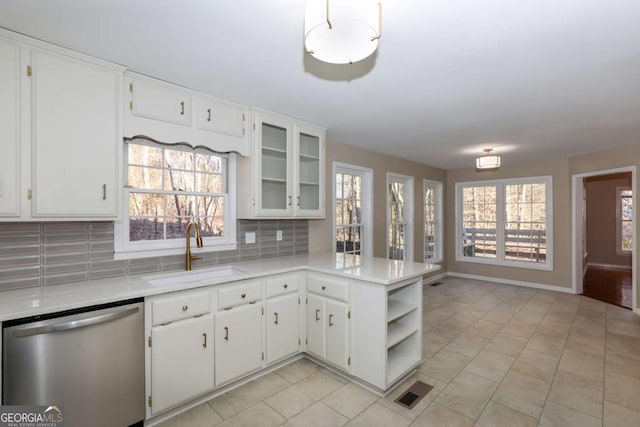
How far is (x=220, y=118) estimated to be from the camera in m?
2.60

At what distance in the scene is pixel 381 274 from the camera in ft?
7.79

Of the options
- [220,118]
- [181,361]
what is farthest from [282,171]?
[181,361]

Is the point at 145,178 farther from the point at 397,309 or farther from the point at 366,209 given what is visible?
the point at 366,209

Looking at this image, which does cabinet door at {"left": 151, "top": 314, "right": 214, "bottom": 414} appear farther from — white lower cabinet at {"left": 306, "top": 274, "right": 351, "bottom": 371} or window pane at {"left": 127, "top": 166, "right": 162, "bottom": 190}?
window pane at {"left": 127, "top": 166, "right": 162, "bottom": 190}

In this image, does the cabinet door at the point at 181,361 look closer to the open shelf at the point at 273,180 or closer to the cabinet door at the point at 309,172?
the open shelf at the point at 273,180

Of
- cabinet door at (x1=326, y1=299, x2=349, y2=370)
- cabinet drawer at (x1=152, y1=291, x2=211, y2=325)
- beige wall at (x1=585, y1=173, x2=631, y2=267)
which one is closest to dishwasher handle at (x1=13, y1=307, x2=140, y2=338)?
cabinet drawer at (x1=152, y1=291, x2=211, y2=325)

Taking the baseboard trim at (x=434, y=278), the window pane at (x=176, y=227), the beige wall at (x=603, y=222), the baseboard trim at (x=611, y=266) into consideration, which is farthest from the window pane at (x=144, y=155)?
the baseboard trim at (x=611, y=266)

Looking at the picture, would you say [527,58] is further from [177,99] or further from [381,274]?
[177,99]

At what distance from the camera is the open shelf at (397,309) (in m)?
2.40

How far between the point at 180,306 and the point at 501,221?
608cm

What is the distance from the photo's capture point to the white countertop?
1.61 metres

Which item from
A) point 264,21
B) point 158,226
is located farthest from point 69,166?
point 264,21

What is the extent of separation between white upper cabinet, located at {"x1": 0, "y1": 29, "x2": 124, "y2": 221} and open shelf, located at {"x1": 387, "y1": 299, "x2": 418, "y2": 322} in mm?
2148

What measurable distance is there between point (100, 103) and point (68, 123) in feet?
0.76
